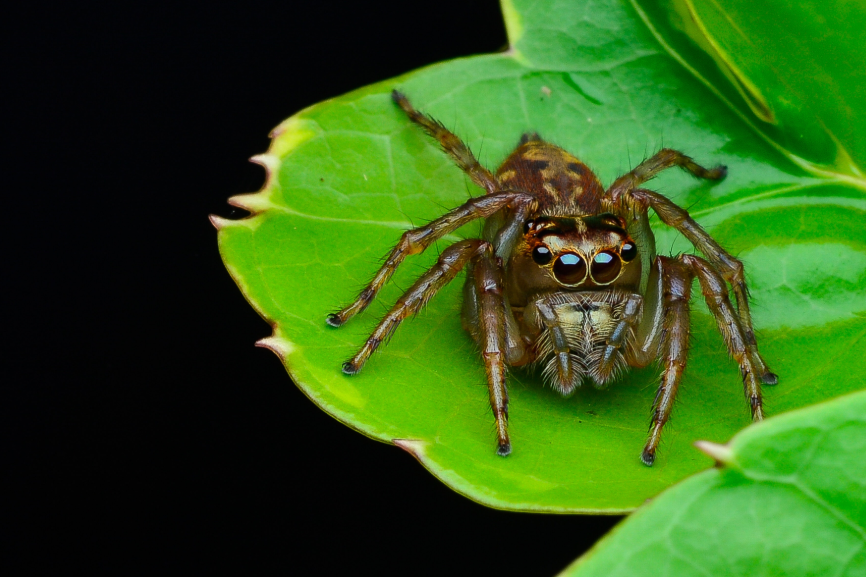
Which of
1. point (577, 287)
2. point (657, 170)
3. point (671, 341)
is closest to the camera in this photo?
point (671, 341)

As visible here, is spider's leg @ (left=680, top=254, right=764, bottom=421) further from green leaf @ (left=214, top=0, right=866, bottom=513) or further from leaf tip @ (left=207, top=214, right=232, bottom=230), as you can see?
leaf tip @ (left=207, top=214, right=232, bottom=230)

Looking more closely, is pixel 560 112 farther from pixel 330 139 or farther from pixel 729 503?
pixel 729 503

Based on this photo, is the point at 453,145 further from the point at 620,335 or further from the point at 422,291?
the point at 620,335

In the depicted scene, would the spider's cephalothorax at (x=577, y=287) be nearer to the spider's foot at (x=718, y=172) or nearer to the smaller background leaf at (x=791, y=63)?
the spider's foot at (x=718, y=172)

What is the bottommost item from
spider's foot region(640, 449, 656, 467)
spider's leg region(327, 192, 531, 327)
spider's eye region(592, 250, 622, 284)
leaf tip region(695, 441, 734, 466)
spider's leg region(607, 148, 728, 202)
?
spider's foot region(640, 449, 656, 467)

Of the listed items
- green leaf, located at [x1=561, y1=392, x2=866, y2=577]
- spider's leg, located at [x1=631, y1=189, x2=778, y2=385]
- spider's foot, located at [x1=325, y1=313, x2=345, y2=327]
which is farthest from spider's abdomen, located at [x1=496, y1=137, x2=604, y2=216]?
green leaf, located at [x1=561, y1=392, x2=866, y2=577]

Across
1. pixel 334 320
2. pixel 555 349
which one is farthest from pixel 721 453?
pixel 334 320

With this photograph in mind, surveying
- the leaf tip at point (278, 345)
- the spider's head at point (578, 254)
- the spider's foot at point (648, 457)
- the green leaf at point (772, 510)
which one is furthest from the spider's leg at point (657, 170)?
the green leaf at point (772, 510)
